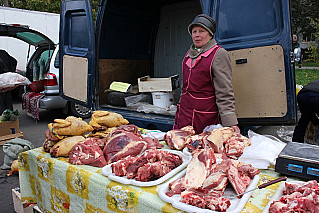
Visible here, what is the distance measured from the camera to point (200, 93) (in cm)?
293

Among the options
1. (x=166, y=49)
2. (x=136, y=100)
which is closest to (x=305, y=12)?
(x=166, y=49)

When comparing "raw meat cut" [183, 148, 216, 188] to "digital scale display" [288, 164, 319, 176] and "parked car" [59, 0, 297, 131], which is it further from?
"parked car" [59, 0, 297, 131]

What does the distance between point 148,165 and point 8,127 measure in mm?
4911

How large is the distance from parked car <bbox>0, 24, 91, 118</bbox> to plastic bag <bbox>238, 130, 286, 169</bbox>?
5798mm

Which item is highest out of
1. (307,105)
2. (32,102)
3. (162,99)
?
(32,102)

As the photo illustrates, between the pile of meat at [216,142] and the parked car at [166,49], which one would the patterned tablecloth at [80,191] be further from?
the parked car at [166,49]

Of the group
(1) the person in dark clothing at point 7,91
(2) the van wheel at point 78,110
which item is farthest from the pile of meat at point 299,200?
(1) the person in dark clothing at point 7,91

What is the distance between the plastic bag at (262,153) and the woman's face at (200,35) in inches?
46.4

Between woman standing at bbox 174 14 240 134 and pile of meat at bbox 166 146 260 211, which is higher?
woman standing at bbox 174 14 240 134

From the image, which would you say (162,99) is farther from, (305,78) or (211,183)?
(305,78)

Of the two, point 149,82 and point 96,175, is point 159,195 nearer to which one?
point 96,175

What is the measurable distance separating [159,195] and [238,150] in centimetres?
76

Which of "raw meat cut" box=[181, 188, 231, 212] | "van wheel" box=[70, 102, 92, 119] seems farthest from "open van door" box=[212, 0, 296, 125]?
"van wheel" box=[70, 102, 92, 119]

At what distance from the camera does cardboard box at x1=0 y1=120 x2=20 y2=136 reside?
558cm
